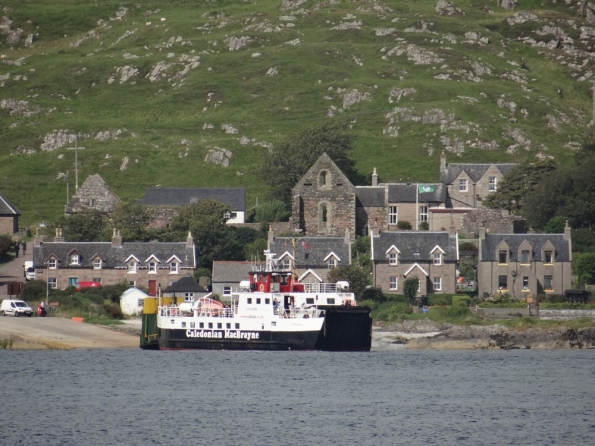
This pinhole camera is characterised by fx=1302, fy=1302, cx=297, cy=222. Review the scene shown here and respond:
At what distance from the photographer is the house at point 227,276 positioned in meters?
102

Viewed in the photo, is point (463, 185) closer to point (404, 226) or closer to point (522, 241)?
point (404, 226)

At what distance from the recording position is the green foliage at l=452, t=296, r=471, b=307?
3696 inches

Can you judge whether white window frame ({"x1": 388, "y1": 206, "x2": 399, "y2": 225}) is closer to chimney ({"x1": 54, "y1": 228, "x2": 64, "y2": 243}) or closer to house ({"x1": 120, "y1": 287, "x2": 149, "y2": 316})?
chimney ({"x1": 54, "y1": 228, "x2": 64, "y2": 243})

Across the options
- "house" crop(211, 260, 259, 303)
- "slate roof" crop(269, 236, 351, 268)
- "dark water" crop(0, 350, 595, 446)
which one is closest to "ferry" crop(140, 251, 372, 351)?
"dark water" crop(0, 350, 595, 446)

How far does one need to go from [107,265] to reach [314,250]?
1689 centimetres

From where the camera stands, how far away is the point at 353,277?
98.3 meters

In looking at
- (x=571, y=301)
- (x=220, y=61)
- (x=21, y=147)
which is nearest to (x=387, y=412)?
(x=571, y=301)

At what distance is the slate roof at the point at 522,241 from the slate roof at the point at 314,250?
11.1 meters

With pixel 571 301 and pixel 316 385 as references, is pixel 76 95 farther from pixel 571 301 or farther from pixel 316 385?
pixel 316 385

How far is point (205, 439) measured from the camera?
171 ft

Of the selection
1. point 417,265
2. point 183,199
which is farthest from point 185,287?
point 183,199

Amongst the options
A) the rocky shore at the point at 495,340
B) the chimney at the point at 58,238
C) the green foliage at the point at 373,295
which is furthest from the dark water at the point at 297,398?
the chimney at the point at 58,238

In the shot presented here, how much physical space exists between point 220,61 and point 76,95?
68.0 ft

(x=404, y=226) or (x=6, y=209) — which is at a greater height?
(x=6, y=209)
